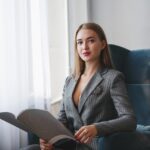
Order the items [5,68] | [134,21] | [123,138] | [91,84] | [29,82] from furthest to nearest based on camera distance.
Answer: [134,21] < [29,82] < [5,68] < [91,84] < [123,138]

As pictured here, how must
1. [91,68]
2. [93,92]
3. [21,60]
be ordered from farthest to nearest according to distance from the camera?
[21,60]
[91,68]
[93,92]

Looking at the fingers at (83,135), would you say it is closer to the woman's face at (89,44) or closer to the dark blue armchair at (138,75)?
the woman's face at (89,44)

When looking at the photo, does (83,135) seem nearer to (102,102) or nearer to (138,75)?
(102,102)

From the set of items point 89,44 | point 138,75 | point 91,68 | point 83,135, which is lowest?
point 83,135

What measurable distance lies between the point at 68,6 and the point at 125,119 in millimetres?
1862

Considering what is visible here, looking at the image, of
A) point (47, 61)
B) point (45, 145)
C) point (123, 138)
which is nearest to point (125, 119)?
point (123, 138)

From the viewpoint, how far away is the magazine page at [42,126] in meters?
1.22

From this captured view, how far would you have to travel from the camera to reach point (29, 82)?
2100mm

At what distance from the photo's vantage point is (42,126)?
125cm

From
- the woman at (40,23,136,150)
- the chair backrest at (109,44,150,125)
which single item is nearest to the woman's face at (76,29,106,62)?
the woman at (40,23,136,150)

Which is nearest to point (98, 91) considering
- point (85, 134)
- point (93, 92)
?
point (93, 92)

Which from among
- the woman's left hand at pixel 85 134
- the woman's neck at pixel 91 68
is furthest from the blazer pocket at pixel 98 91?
the woman's left hand at pixel 85 134

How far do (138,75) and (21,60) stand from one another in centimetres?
82

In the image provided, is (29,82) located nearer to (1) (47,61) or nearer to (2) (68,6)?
(1) (47,61)
